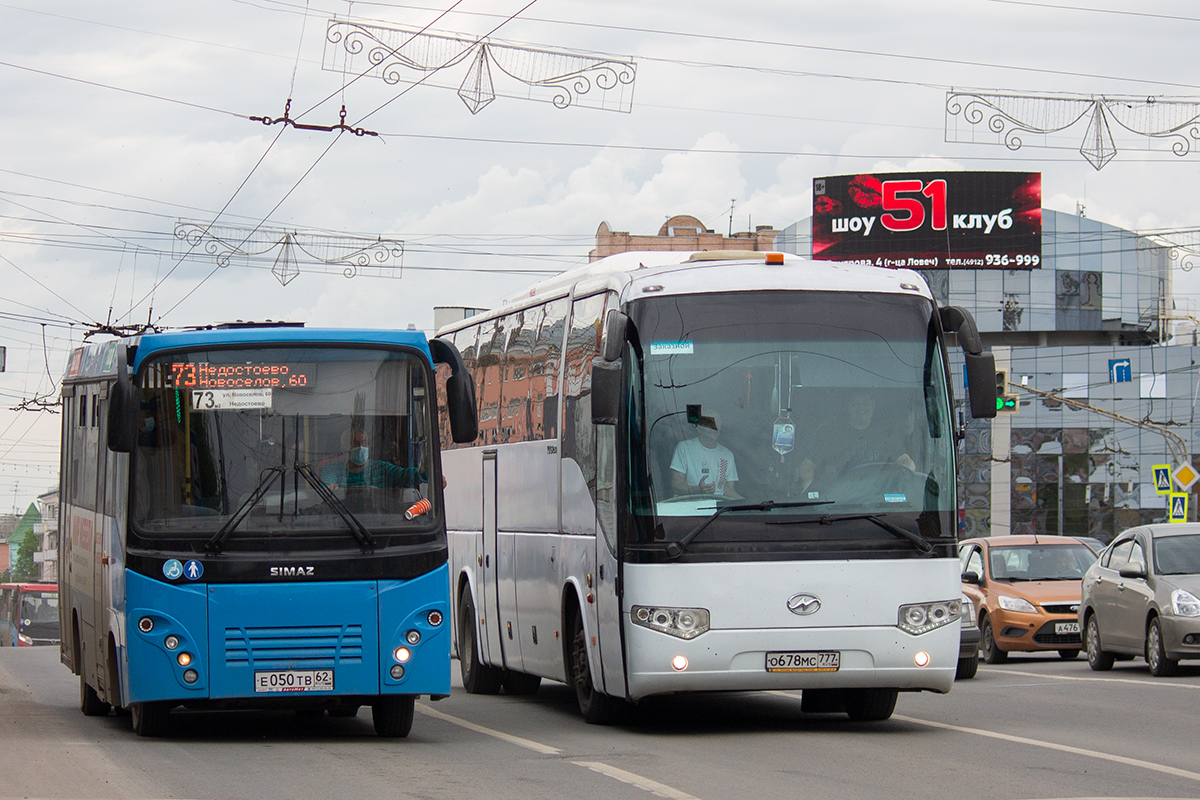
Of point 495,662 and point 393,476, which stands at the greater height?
point 393,476

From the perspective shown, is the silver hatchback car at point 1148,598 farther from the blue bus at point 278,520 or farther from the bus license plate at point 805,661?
the blue bus at point 278,520

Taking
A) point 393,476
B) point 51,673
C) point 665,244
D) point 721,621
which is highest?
point 665,244

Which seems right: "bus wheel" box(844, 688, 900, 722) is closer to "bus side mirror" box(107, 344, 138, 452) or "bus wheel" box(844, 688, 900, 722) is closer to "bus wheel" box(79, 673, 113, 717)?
"bus side mirror" box(107, 344, 138, 452)

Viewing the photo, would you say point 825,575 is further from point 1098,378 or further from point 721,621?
point 1098,378

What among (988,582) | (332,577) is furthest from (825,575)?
(988,582)

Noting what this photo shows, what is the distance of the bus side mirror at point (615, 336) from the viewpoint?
39.9ft

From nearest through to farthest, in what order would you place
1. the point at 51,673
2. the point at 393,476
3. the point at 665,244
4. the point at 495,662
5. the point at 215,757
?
the point at 215,757 < the point at 393,476 < the point at 495,662 < the point at 51,673 < the point at 665,244

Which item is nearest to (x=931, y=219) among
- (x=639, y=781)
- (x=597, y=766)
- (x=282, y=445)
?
(x=282, y=445)

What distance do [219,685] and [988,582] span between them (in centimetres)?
1404

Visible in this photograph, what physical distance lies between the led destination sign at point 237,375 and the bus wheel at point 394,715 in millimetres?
2315

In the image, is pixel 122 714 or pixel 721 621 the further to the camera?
pixel 122 714

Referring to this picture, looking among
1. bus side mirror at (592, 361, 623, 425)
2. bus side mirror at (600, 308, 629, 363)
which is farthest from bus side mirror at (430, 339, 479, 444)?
bus side mirror at (600, 308, 629, 363)

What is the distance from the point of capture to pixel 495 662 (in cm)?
1700

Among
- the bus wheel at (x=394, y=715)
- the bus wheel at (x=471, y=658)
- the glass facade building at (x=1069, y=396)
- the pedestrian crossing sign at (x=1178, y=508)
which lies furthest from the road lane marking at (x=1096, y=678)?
the glass facade building at (x=1069, y=396)
